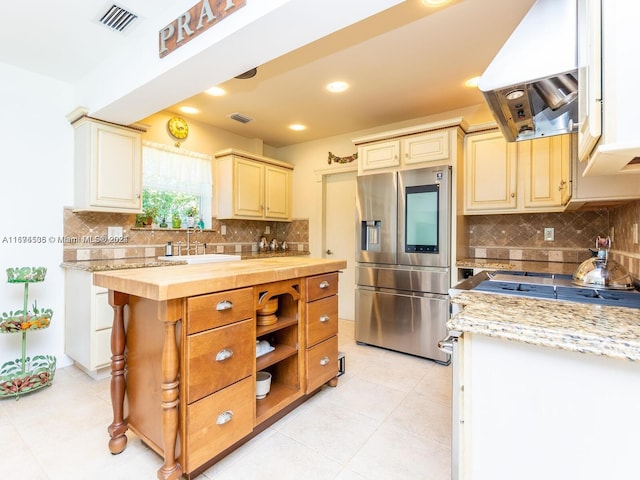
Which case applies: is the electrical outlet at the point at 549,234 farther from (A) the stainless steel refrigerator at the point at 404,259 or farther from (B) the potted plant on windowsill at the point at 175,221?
(B) the potted plant on windowsill at the point at 175,221

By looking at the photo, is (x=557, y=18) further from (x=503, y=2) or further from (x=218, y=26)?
(x=218, y=26)

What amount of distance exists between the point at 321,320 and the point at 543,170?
2355mm

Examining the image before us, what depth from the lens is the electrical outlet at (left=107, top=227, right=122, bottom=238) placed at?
313 cm

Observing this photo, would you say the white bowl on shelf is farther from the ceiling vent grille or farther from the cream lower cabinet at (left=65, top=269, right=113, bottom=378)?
the ceiling vent grille

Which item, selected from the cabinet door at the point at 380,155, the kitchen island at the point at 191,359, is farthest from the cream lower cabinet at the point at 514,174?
the kitchen island at the point at 191,359

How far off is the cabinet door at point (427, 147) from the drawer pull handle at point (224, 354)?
2493 mm

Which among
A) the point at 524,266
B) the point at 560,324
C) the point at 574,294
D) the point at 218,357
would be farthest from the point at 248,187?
the point at 560,324

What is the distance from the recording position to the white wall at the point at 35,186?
2.59 metres

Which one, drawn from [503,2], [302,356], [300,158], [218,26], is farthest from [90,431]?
[300,158]

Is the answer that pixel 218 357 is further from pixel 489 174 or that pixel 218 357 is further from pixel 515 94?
pixel 489 174

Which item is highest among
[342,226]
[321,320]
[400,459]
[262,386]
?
[342,226]

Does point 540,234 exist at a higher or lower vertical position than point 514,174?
lower

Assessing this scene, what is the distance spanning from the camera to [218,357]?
4.96ft

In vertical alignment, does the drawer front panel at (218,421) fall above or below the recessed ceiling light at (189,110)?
below
